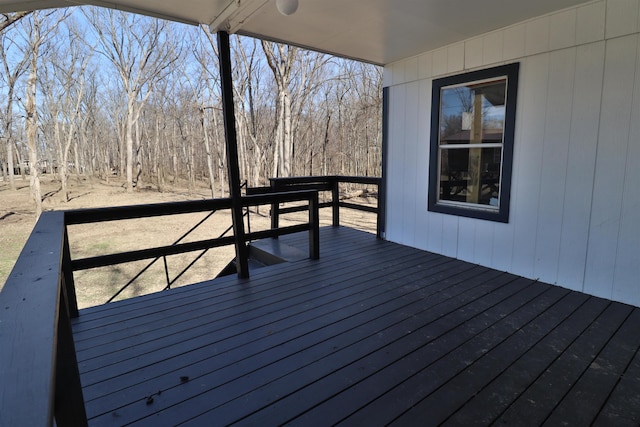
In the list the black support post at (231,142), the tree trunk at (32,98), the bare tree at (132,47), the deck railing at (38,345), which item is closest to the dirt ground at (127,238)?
the black support post at (231,142)

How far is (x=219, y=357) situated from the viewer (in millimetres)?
A: 2000

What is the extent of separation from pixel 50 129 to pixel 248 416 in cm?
2844

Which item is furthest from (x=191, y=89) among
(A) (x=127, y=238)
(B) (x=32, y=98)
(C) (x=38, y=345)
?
(C) (x=38, y=345)

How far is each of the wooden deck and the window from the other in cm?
98

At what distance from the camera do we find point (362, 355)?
2000mm

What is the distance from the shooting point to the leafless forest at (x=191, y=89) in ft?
41.4

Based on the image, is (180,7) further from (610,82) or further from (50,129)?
(50,129)

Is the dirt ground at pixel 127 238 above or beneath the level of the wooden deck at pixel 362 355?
beneath

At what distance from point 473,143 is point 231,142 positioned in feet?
8.28

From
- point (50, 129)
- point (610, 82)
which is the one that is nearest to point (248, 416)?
point (610, 82)

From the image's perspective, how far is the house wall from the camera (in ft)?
8.48

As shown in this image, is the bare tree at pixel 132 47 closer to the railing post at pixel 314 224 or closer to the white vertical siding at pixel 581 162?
the railing post at pixel 314 224

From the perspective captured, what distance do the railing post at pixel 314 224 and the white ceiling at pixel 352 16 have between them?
1633 millimetres


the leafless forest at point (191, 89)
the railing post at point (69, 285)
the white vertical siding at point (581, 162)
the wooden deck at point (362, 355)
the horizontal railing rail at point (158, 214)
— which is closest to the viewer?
the wooden deck at point (362, 355)
